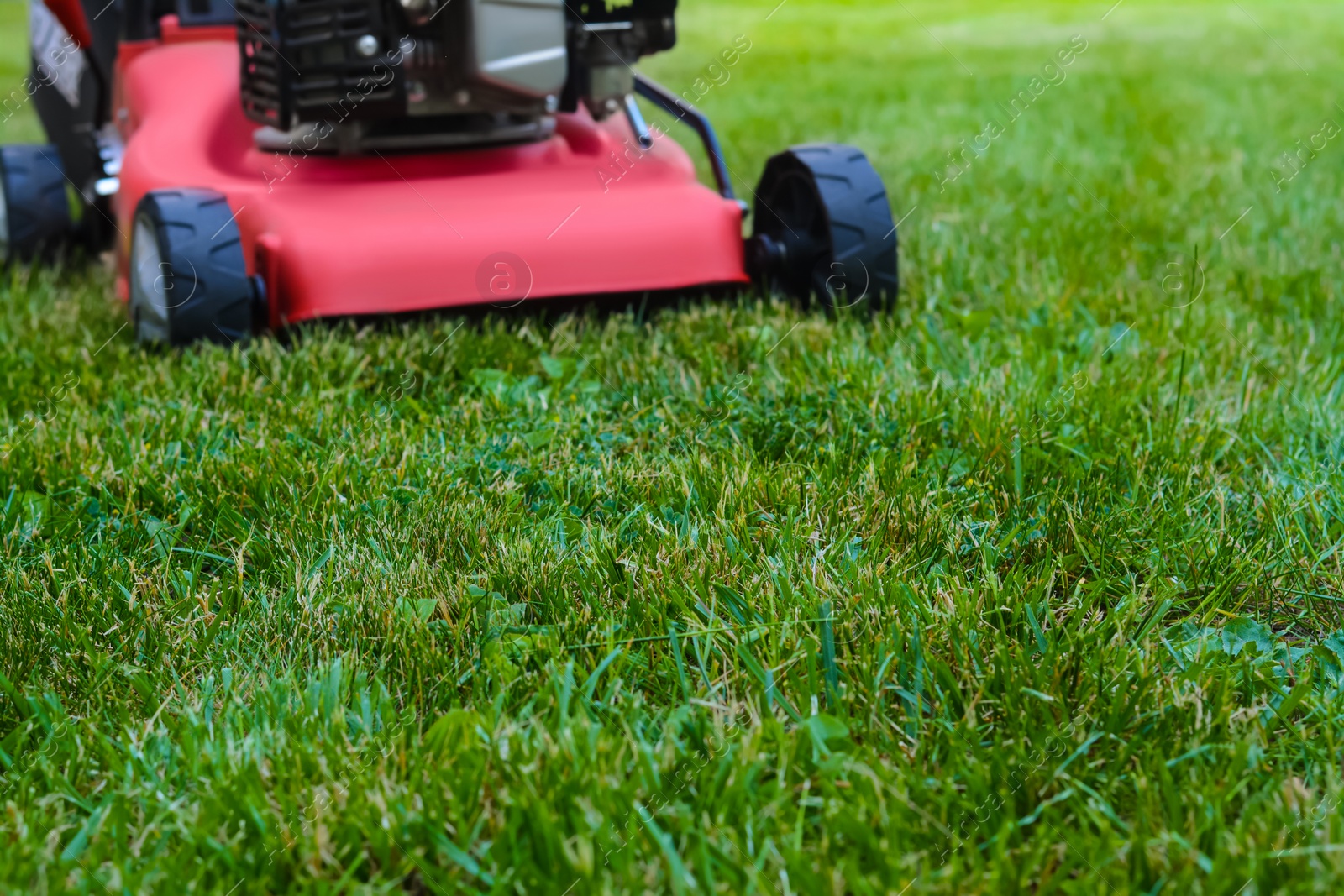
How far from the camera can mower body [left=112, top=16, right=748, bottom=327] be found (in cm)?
229

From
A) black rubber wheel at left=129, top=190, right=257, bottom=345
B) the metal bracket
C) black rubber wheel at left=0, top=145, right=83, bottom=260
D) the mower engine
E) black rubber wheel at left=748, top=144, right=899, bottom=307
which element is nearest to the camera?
black rubber wheel at left=129, top=190, right=257, bottom=345

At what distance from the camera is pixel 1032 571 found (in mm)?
1490

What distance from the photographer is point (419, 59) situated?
239cm

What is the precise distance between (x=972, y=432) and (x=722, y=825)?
92 cm

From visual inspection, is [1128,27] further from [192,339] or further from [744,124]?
[192,339]

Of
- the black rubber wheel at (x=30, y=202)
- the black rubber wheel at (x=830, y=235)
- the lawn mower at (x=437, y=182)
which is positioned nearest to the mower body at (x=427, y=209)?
the lawn mower at (x=437, y=182)

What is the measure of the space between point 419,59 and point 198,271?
572 millimetres

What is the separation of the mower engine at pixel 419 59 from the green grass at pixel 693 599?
16.6 inches

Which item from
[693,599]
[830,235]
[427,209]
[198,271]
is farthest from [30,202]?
[693,599]

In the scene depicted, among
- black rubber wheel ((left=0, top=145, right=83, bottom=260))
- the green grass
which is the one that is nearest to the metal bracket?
the green grass

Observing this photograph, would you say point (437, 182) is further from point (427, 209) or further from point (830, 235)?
point (830, 235)

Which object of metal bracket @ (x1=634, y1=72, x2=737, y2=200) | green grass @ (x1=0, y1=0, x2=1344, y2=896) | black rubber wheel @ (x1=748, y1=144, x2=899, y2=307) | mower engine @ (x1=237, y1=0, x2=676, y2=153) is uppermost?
mower engine @ (x1=237, y1=0, x2=676, y2=153)

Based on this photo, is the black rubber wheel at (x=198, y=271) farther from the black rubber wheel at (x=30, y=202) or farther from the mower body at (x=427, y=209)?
the black rubber wheel at (x=30, y=202)

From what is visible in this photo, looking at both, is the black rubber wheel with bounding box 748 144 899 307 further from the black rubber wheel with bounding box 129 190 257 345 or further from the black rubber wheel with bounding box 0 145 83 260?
the black rubber wheel with bounding box 0 145 83 260
